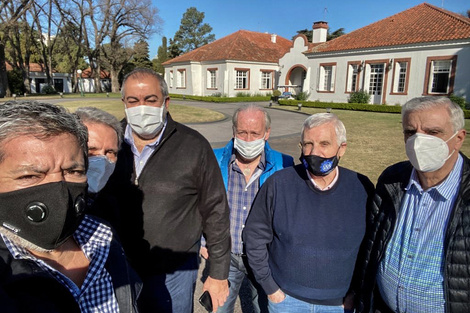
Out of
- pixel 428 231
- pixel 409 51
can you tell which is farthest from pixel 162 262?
pixel 409 51

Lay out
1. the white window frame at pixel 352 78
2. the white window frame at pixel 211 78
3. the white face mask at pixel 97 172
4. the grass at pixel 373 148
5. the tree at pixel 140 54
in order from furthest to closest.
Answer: the tree at pixel 140 54
the white window frame at pixel 211 78
the white window frame at pixel 352 78
the grass at pixel 373 148
the white face mask at pixel 97 172

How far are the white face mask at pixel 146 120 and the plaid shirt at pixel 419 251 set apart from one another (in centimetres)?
181

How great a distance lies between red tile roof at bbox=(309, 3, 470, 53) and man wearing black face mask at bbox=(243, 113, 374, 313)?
24406 mm

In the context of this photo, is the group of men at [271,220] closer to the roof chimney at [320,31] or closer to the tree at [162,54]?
the roof chimney at [320,31]

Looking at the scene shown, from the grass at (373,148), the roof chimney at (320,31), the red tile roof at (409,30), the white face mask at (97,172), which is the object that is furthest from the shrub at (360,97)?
the white face mask at (97,172)

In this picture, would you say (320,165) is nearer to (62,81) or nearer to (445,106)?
(445,106)

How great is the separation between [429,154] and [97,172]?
2004 mm

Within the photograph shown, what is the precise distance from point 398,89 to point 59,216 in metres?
27.5

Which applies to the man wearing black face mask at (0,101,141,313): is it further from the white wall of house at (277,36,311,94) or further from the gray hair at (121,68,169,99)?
the white wall of house at (277,36,311,94)

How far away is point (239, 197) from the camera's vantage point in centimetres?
260

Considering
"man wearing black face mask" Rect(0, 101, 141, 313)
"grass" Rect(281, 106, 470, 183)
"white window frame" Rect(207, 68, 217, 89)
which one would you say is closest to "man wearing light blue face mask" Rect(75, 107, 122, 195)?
"man wearing black face mask" Rect(0, 101, 141, 313)

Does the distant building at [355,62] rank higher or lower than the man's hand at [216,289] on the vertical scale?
higher

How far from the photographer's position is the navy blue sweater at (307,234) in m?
2.02

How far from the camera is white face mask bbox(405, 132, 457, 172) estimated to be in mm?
1819
